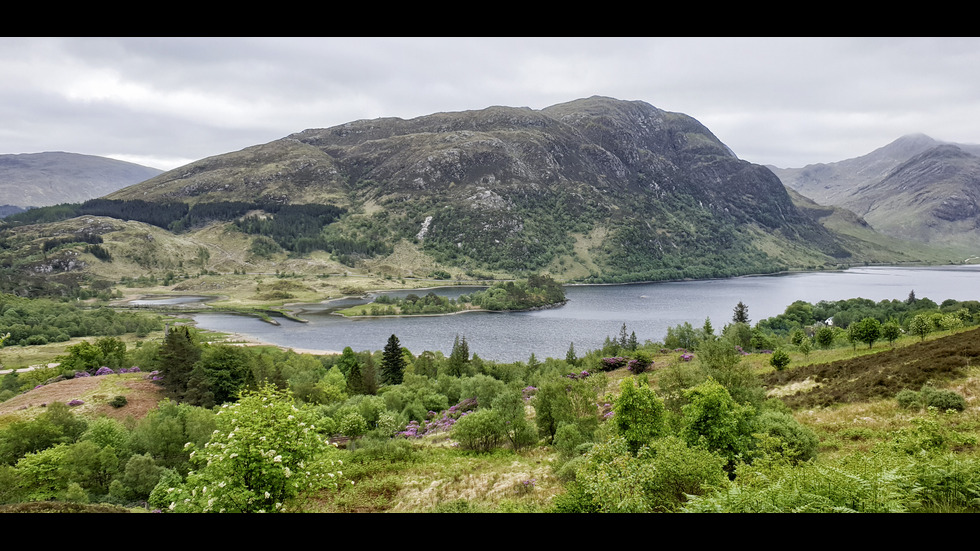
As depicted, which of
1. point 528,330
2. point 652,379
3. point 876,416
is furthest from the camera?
point 528,330

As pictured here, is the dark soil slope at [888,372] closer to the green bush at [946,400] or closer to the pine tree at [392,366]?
the green bush at [946,400]

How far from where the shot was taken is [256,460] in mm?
9508

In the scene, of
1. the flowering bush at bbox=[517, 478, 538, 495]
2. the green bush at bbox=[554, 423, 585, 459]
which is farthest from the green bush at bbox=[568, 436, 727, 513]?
the green bush at bbox=[554, 423, 585, 459]

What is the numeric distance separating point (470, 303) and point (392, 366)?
230ft

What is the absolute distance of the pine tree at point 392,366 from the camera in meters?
51.5

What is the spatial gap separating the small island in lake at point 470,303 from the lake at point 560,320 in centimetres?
387

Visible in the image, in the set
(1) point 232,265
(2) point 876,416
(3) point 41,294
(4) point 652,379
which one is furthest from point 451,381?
(1) point 232,265

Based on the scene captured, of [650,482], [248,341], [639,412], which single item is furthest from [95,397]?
[248,341]

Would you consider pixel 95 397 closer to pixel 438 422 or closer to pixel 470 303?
pixel 438 422

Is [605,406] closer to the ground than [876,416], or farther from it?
closer to the ground

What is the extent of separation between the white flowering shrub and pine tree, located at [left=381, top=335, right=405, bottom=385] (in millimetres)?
41438
